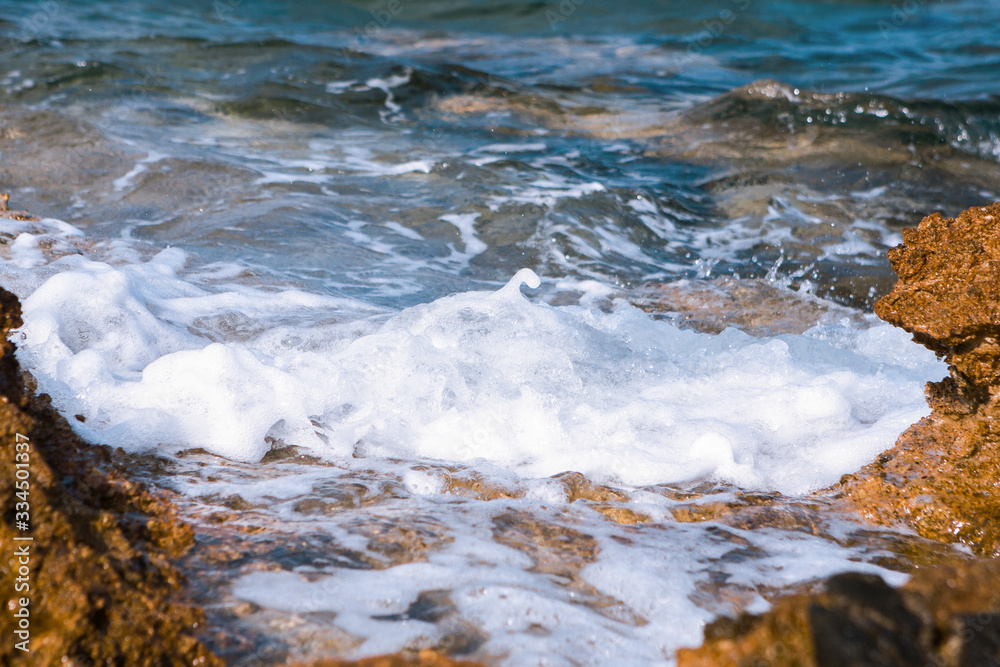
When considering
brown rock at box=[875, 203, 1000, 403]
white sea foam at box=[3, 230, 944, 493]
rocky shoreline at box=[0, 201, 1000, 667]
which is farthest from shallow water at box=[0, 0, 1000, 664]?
brown rock at box=[875, 203, 1000, 403]

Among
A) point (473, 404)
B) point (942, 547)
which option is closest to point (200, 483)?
point (473, 404)

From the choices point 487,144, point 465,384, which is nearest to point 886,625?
point 465,384

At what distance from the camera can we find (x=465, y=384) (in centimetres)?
307

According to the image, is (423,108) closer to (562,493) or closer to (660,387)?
(660,387)

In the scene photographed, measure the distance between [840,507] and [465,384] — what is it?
4.68 feet

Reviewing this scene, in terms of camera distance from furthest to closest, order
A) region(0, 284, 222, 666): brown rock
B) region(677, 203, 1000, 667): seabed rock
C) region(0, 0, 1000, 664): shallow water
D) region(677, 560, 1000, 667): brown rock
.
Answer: region(677, 203, 1000, 667): seabed rock < region(0, 0, 1000, 664): shallow water < region(0, 284, 222, 666): brown rock < region(677, 560, 1000, 667): brown rock

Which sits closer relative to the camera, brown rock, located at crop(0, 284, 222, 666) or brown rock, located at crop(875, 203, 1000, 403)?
brown rock, located at crop(0, 284, 222, 666)

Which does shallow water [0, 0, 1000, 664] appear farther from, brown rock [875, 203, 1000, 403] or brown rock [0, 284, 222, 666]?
brown rock [875, 203, 1000, 403]

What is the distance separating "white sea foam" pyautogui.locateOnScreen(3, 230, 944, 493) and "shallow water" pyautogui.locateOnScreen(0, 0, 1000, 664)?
0.02 m

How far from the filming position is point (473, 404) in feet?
9.68

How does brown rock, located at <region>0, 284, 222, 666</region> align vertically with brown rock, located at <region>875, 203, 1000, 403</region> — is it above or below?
below

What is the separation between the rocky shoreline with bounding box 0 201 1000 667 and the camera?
3.47ft

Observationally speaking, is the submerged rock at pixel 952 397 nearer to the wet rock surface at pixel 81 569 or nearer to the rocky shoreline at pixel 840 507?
the rocky shoreline at pixel 840 507

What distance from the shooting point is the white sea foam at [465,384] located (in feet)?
8.64
